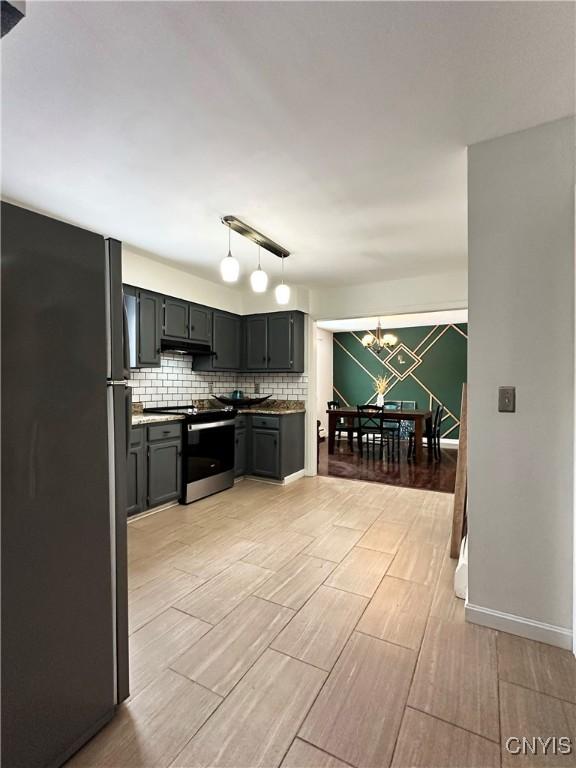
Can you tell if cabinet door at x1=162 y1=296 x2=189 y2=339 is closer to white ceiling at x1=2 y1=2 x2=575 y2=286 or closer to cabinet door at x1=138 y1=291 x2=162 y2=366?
cabinet door at x1=138 y1=291 x2=162 y2=366

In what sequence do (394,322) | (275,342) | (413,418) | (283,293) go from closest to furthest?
(283,293)
(275,342)
(413,418)
(394,322)

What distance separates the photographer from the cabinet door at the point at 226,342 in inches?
187

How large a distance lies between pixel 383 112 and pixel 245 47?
2.24ft

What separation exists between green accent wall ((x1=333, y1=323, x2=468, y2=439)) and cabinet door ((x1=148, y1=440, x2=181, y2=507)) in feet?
18.2

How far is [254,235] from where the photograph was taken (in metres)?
3.11

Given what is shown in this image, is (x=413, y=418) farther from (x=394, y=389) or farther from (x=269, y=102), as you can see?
(x=269, y=102)

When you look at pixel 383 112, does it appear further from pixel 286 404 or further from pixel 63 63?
pixel 286 404

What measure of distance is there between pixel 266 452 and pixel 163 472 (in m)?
1.43

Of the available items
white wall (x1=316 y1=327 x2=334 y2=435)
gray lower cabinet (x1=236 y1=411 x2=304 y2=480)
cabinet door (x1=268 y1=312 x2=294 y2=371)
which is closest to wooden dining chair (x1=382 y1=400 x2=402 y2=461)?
white wall (x1=316 y1=327 x2=334 y2=435)

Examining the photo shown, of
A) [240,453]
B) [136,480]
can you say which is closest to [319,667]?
[136,480]

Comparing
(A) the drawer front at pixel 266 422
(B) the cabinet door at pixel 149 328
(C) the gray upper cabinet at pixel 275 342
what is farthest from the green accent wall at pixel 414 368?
(B) the cabinet door at pixel 149 328

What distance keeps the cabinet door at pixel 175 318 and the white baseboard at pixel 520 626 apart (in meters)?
3.53

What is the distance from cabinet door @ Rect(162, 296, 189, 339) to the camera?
4.03 m

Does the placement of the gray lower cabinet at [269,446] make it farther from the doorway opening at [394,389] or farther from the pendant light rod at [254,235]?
the pendant light rod at [254,235]
